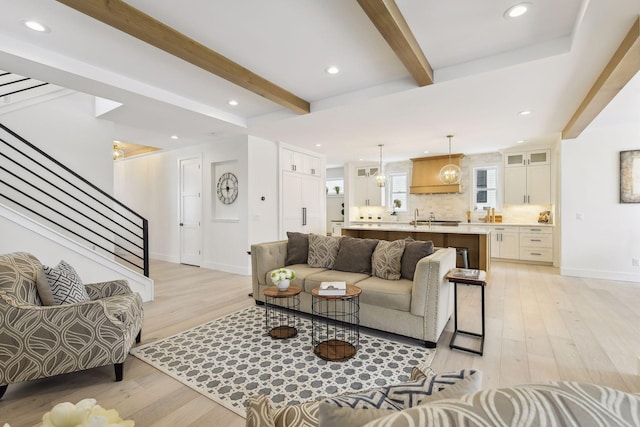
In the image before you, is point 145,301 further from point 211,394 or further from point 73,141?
point 73,141

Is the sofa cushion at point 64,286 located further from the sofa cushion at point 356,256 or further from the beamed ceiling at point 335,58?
the sofa cushion at point 356,256

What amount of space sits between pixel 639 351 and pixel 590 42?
2669 mm

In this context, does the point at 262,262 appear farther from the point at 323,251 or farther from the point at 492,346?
the point at 492,346

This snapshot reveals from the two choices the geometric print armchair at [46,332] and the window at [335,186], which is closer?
the geometric print armchair at [46,332]

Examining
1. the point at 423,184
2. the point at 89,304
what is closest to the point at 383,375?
the point at 89,304

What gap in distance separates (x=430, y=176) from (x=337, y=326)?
5.68m

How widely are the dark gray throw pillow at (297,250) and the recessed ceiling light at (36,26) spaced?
10.2ft

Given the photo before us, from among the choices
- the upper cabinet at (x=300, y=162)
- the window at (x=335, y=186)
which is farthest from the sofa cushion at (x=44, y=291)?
the window at (x=335, y=186)

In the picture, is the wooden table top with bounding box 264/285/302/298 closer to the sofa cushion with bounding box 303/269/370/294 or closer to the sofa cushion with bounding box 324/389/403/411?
the sofa cushion with bounding box 303/269/370/294

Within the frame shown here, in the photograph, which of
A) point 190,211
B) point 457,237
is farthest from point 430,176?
point 190,211

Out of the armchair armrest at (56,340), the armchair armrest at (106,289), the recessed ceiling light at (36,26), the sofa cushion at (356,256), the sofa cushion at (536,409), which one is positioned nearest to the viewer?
the sofa cushion at (536,409)

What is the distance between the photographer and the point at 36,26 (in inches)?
95.5

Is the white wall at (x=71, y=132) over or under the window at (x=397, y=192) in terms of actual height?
over

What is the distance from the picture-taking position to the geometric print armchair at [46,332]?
181 cm
